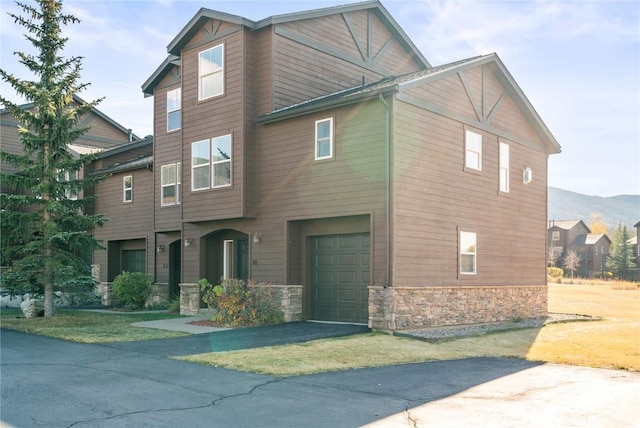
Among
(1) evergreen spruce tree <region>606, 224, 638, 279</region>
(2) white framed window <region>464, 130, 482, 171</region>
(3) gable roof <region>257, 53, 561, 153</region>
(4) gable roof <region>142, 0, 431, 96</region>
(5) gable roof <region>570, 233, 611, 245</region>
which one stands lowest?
(1) evergreen spruce tree <region>606, 224, 638, 279</region>

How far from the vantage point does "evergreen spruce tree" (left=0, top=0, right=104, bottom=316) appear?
18.2 metres

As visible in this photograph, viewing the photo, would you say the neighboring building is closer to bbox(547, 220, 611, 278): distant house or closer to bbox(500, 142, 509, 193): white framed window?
bbox(500, 142, 509, 193): white framed window

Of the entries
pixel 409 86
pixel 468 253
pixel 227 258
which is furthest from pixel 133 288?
pixel 409 86

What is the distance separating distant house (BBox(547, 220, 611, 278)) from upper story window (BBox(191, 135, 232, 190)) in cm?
7887

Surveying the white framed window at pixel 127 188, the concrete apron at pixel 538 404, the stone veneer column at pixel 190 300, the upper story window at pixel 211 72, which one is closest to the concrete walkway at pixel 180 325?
the stone veneer column at pixel 190 300

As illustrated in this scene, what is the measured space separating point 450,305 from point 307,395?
990 centimetres

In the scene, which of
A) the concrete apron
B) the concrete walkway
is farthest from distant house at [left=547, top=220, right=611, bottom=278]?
the concrete apron

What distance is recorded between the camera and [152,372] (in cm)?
1007

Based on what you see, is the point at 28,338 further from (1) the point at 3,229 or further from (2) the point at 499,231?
(2) the point at 499,231

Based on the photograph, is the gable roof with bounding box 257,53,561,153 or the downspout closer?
the downspout

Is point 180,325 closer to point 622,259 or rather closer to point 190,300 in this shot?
point 190,300

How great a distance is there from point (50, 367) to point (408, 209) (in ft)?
30.6

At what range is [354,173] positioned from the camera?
53.9ft

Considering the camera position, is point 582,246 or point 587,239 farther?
point 587,239
